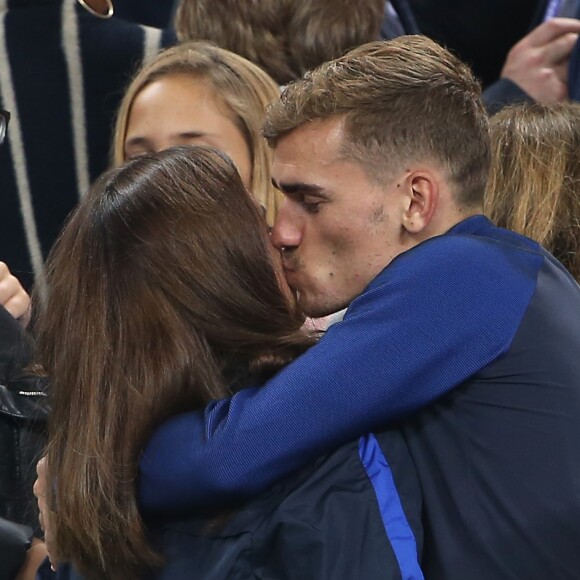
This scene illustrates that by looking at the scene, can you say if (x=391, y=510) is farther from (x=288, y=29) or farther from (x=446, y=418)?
(x=288, y=29)

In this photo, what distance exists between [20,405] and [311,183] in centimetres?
57

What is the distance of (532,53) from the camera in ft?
9.29

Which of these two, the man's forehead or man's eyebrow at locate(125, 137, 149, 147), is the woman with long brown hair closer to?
the man's forehead

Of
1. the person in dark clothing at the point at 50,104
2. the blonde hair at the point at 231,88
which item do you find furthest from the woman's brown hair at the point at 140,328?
the person in dark clothing at the point at 50,104

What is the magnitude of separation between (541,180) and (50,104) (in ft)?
3.34

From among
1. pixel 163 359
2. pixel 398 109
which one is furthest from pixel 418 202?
pixel 163 359

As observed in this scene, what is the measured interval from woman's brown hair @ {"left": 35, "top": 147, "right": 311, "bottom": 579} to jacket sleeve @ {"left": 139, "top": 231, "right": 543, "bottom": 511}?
0.15 feet

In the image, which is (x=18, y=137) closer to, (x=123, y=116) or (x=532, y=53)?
(x=123, y=116)

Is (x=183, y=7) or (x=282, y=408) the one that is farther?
(x=183, y=7)

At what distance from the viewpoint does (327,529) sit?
1511 mm

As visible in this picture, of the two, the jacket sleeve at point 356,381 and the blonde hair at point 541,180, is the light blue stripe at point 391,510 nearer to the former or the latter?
the jacket sleeve at point 356,381

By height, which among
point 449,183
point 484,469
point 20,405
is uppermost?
A: point 449,183

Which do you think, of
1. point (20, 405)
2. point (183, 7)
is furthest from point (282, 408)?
point (183, 7)

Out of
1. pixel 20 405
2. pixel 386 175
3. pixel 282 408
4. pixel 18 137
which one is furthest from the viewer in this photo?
pixel 18 137
